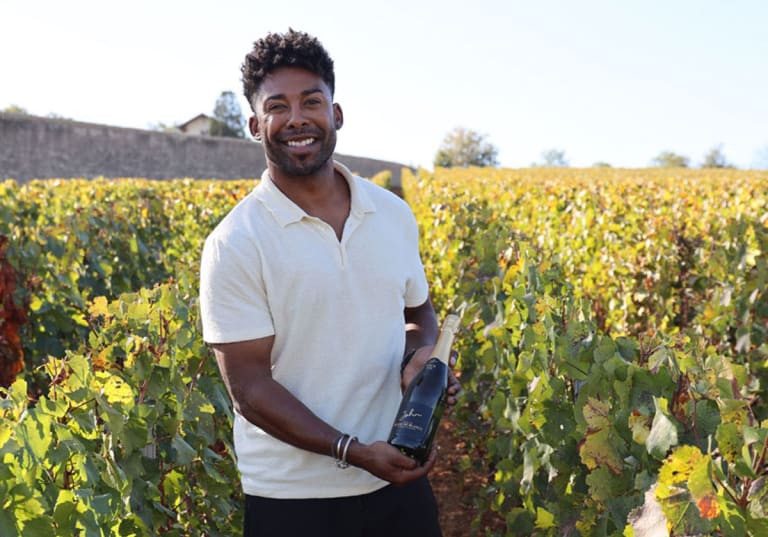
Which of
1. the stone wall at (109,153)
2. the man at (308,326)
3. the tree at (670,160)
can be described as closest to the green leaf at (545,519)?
the man at (308,326)

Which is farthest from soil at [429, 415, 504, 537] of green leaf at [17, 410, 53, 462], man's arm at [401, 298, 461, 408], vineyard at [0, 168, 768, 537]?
green leaf at [17, 410, 53, 462]

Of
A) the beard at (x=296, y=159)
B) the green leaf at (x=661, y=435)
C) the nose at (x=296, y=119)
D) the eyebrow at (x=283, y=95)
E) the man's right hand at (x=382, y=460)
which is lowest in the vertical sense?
the man's right hand at (x=382, y=460)

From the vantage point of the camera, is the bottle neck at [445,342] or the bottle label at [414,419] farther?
the bottle neck at [445,342]

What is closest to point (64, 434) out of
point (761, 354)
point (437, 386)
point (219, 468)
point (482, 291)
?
point (437, 386)

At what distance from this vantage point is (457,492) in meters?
5.48

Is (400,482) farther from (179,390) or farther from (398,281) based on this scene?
(179,390)

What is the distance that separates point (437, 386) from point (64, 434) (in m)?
0.91

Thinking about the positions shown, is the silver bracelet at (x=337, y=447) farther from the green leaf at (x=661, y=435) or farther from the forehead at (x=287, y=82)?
the forehead at (x=287, y=82)

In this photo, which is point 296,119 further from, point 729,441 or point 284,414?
point 729,441

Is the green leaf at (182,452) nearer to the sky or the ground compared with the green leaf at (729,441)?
nearer to the ground

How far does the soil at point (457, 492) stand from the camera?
16.0ft

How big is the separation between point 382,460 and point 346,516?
10.7 inches

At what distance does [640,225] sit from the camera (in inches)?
266

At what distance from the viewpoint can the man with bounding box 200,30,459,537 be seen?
2.01 m
